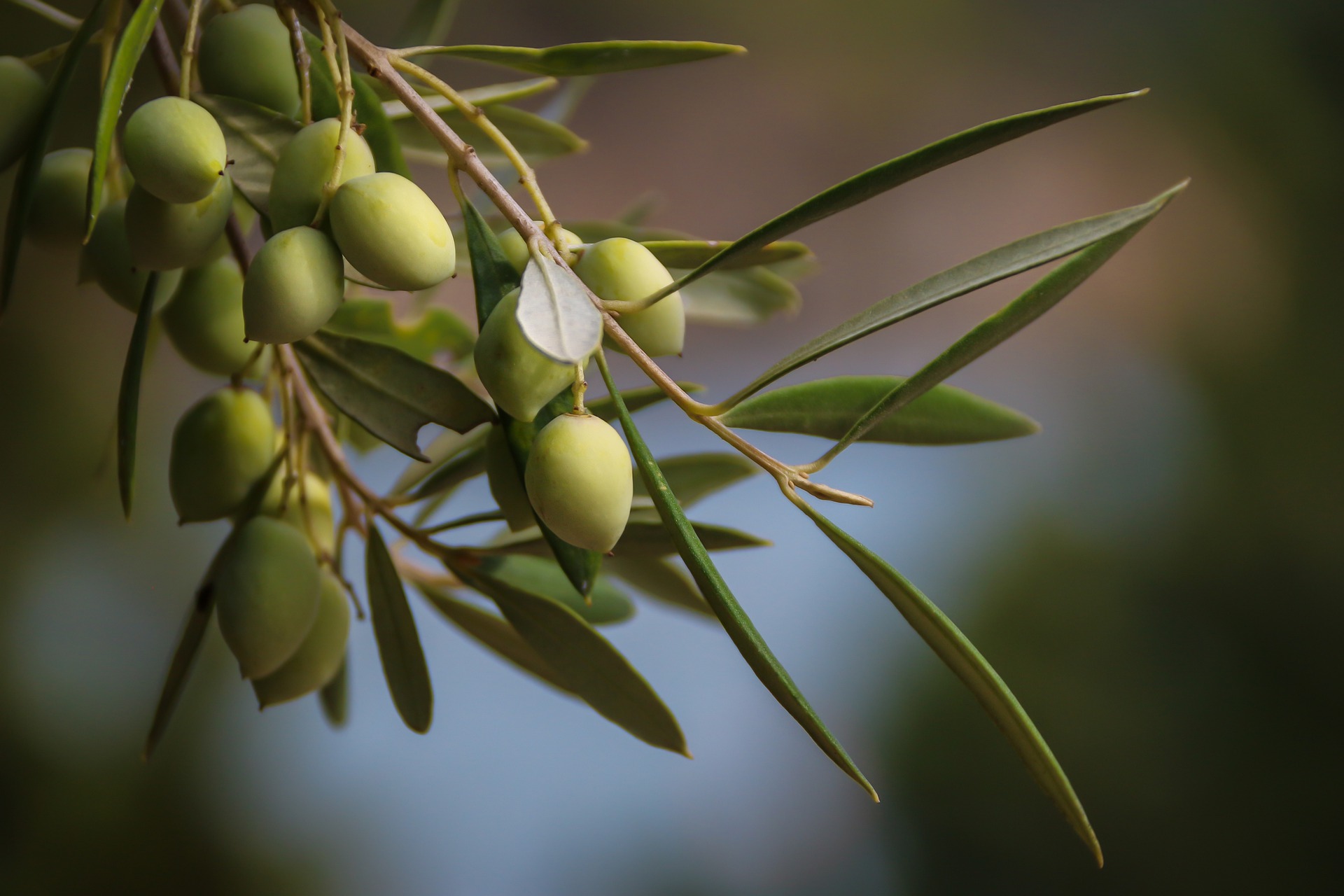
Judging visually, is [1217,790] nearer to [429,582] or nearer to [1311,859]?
[1311,859]

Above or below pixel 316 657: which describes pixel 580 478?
above

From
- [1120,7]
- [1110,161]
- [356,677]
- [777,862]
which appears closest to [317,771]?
[356,677]

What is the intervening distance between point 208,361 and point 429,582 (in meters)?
0.14

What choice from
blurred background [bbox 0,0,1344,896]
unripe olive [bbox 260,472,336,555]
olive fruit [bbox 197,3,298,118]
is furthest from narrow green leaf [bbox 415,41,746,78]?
blurred background [bbox 0,0,1344,896]

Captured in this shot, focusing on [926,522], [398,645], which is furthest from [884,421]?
[926,522]

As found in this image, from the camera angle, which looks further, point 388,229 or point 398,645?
point 398,645

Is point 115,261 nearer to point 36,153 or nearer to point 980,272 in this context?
point 36,153

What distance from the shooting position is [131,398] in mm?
245

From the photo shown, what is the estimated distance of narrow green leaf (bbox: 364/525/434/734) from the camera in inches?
12.0

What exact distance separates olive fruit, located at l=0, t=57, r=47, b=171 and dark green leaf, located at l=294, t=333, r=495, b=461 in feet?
0.25

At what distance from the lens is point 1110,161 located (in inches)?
74.2

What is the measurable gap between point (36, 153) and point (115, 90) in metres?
0.05

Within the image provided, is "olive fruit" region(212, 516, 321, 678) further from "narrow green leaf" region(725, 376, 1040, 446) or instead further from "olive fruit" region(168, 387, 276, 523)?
"narrow green leaf" region(725, 376, 1040, 446)

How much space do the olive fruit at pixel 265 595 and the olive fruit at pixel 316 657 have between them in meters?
0.01
